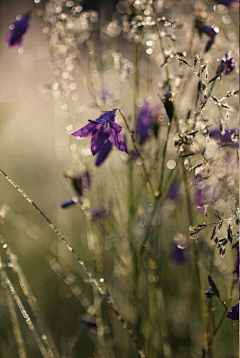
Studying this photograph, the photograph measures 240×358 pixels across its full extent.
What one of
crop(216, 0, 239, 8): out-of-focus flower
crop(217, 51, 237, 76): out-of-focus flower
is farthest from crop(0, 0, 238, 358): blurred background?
crop(217, 51, 237, 76): out-of-focus flower

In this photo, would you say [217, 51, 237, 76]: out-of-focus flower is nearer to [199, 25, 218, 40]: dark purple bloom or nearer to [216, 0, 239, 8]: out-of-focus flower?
[199, 25, 218, 40]: dark purple bloom

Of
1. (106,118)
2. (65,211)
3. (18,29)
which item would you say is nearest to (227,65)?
(106,118)

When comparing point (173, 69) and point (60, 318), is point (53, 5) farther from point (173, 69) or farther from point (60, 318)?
point (60, 318)

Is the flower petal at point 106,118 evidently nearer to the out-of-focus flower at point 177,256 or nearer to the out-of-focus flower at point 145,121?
the out-of-focus flower at point 145,121

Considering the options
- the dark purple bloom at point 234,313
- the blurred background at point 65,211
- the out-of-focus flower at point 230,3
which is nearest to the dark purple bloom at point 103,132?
the blurred background at point 65,211

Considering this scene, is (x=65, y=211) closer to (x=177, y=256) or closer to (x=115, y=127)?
(x=177, y=256)

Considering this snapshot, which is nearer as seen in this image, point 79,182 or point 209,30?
point 209,30
